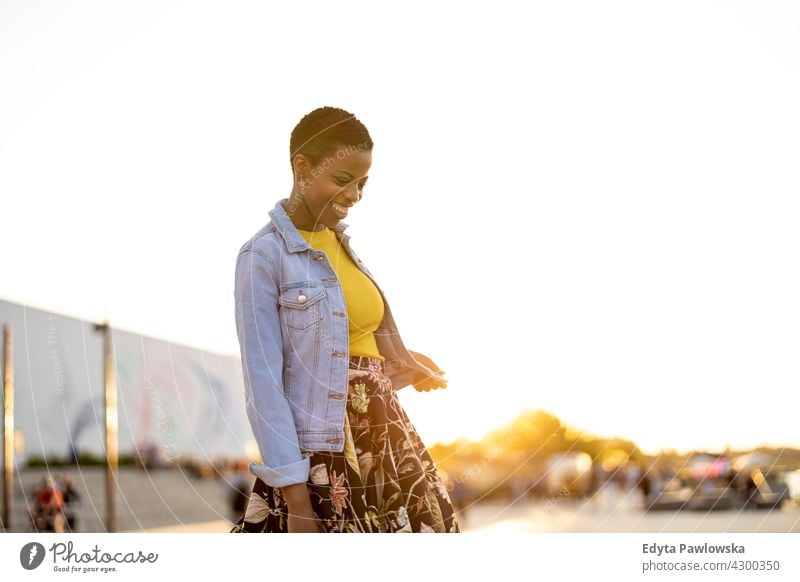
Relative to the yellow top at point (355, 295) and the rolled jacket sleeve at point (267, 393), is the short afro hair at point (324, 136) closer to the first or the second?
the yellow top at point (355, 295)

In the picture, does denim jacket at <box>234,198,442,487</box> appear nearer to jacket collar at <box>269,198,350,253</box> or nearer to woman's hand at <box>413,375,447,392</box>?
jacket collar at <box>269,198,350,253</box>

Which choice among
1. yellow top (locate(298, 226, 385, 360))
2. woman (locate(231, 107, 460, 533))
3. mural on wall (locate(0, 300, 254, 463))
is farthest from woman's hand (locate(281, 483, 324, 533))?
mural on wall (locate(0, 300, 254, 463))

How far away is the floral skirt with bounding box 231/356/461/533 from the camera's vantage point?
3.07m

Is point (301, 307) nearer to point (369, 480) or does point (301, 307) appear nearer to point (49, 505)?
point (369, 480)

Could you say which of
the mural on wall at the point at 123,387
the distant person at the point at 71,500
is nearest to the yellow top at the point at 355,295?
the mural on wall at the point at 123,387

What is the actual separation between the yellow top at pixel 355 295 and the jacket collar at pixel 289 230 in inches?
1.0

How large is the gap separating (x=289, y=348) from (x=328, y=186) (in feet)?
1.68

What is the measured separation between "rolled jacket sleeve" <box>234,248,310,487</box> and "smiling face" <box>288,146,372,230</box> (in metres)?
0.31

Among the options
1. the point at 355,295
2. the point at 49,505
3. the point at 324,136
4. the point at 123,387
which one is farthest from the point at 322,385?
the point at 49,505

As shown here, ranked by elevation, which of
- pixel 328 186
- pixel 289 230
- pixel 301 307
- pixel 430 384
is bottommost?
pixel 430 384

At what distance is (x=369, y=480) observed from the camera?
3.10 metres

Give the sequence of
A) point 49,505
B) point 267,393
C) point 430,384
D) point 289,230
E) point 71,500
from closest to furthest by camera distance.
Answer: point 267,393 → point 289,230 → point 430,384 → point 49,505 → point 71,500
